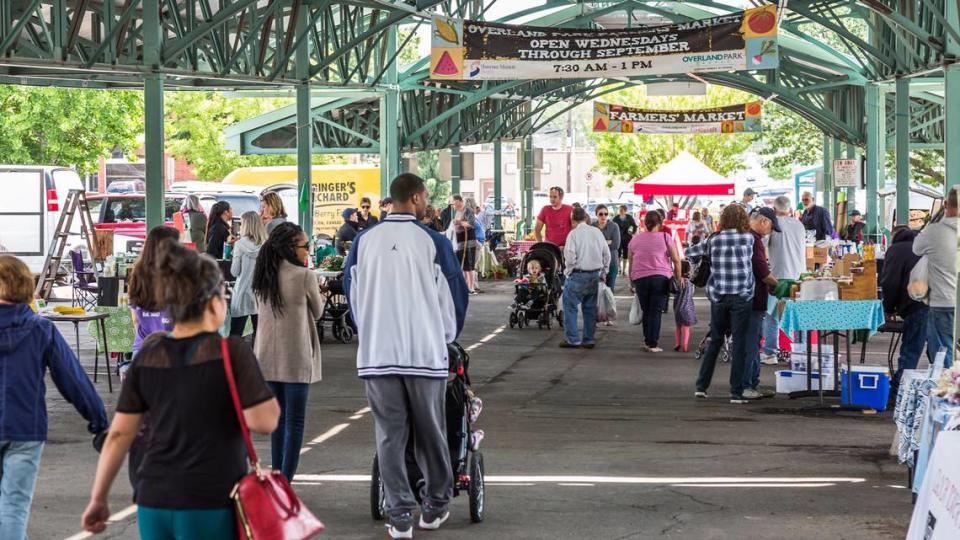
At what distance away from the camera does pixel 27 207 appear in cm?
2836

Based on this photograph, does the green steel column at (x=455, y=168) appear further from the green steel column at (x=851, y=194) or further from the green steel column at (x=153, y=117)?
the green steel column at (x=153, y=117)

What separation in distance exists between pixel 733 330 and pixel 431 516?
6.21m

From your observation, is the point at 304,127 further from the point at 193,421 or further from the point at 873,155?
the point at 193,421

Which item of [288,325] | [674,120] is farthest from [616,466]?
[674,120]

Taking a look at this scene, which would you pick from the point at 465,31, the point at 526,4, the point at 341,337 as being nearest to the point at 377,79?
the point at 465,31

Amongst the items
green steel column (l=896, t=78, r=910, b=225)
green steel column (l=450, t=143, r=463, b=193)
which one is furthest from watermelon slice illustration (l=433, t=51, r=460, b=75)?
green steel column (l=450, t=143, r=463, b=193)

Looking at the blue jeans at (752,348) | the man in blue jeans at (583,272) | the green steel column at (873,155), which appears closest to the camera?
the blue jeans at (752,348)

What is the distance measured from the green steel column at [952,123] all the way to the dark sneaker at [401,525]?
39.1 ft

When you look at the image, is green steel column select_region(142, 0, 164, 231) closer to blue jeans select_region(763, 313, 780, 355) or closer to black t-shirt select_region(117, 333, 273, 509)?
blue jeans select_region(763, 313, 780, 355)

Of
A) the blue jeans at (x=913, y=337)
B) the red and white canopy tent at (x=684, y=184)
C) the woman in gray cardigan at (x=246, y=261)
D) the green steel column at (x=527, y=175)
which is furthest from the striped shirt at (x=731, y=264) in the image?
the green steel column at (x=527, y=175)

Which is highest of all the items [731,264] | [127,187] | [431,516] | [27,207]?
[127,187]

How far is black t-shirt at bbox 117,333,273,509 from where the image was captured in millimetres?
4703

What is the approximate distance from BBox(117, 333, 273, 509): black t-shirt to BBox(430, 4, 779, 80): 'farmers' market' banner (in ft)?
58.9

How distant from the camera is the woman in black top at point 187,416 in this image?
4699mm
